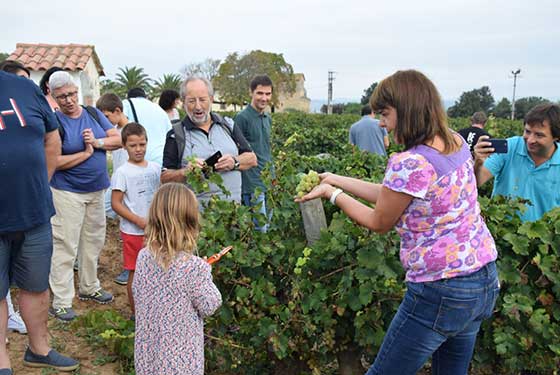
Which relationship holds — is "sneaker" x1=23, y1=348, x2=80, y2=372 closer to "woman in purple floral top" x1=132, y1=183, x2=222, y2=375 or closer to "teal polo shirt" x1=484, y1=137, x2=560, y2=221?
"woman in purple floral top" x1=132, y1=183, x2=222, y2=375

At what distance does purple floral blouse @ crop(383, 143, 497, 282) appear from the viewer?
1.93 metres

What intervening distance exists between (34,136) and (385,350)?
2359 mm

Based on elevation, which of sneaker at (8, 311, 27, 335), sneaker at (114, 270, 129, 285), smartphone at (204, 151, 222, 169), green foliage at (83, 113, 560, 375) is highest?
smartphone at (204, 151, 222, 169)

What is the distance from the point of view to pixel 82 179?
13.6 feet

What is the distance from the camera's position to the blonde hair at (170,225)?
2.31 m

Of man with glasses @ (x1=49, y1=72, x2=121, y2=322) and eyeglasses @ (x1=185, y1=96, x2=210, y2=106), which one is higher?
eyeglasses @ (x1=185, y1=96, x2=210, y2=106)

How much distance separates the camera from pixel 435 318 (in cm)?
204

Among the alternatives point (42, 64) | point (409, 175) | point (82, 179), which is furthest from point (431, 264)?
point (42, 64)

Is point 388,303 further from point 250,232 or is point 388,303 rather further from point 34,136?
point 34,136

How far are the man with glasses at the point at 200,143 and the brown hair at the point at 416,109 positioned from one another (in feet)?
5.82

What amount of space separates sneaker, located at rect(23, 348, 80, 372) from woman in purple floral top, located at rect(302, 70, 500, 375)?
2.24m

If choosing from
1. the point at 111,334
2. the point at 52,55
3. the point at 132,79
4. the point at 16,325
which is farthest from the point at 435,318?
the point at 132,79

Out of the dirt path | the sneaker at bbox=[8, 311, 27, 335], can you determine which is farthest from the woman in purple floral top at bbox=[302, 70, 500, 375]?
the sneaker at bbox=[8, 311, 27, 335]

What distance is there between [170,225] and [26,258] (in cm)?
131
